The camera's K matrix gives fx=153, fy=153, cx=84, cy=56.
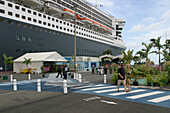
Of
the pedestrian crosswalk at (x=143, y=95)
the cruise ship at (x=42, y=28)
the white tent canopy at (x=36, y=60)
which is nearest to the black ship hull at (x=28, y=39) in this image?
the cruise ship at (x=42, y=28)

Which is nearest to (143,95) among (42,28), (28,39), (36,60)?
(36,60)

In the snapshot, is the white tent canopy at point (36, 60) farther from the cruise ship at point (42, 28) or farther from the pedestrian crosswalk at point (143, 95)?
the pedestrian crosswalk at point (143, 95)

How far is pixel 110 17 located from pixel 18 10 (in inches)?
2131

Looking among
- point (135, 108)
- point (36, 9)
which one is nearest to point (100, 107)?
point (135, 108)

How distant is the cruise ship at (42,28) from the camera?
90.2ft

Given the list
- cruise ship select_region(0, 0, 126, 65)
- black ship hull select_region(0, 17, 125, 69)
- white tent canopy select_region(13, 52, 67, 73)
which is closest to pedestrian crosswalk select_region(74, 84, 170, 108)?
cruise ship select_region(0, 0, 126, 65)

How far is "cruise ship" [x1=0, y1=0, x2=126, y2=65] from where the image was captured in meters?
27.5

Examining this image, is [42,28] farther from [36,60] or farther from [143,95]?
[143,95]

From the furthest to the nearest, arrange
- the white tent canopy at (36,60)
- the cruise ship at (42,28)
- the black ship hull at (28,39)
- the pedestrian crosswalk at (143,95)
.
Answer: the cruise ship at (42,28), the white tent canopy at (36,60), the black ship hull at (28,39), the pedestrian crosswalk at (143,95)

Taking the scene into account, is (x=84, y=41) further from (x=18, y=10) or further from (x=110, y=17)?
(x=110, y=17)

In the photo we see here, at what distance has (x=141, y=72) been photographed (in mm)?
13375

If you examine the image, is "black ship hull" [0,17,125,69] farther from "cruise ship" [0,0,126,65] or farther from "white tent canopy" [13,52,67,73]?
"white tent canopy" [13,52,67,73]

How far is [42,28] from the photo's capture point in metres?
33.7

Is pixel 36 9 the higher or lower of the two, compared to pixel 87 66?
higher
